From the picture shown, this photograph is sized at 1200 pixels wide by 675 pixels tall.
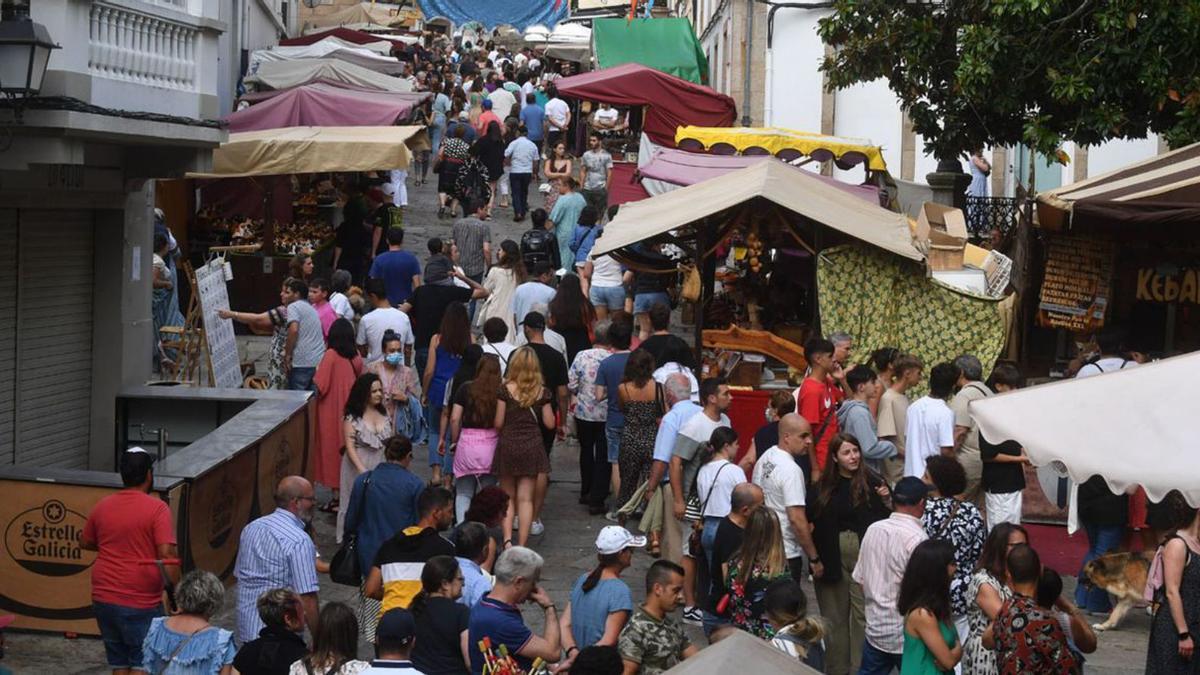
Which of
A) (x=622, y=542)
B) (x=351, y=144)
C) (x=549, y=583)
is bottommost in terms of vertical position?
(x=549, y=583)

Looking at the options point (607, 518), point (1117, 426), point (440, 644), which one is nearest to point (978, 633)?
point (1117, 426)

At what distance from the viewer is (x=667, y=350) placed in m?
12.7

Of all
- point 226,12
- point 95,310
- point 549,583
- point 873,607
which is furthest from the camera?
point 226,12

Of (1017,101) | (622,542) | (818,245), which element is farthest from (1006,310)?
(622,542)

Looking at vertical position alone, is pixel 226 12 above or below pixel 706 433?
above

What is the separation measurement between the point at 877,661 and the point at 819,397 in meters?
3.22

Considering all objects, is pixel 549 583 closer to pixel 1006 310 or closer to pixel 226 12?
pixel 1006 310

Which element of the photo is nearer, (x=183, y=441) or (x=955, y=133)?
(x=183, y=441)

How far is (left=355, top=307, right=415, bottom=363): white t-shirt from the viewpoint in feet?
44.2

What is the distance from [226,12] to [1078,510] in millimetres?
19413

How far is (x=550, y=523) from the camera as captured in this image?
13.2m

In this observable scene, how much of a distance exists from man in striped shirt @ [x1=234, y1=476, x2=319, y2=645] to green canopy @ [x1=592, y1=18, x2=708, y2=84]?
2147 cm

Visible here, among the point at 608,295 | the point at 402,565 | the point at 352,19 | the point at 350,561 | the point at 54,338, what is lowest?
the point at 350,561

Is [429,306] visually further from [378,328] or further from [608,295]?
[608,295]
